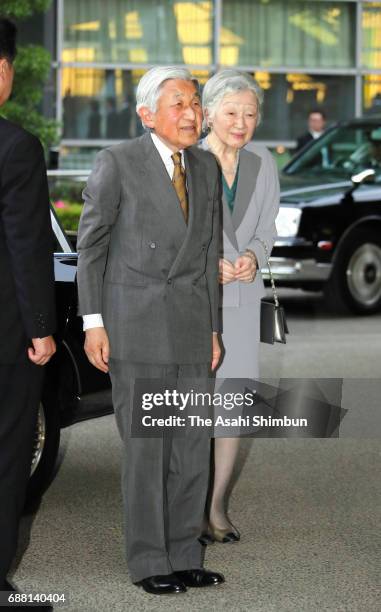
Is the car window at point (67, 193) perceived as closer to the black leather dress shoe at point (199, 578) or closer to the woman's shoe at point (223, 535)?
the woman's shoe at point (223, 535)

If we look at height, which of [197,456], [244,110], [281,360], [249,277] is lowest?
[281,360]

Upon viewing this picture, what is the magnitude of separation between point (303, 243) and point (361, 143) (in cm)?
203

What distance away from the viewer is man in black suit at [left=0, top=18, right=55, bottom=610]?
15.7 ft

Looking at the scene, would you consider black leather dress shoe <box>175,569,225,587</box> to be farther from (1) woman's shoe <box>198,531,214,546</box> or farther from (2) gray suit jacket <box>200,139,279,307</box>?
(2) gray suit jacket <box>200,139,279,307</box>

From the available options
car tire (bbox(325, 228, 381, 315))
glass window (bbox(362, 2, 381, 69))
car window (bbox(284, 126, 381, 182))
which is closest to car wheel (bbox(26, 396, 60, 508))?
car tire (bbox(325, 228, 381, 315))

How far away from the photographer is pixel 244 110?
625 cm

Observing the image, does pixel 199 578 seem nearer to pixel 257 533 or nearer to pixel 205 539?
pixel 205 539

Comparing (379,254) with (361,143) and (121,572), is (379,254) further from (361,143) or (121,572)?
(121,572)

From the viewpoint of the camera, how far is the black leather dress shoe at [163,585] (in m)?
5.52

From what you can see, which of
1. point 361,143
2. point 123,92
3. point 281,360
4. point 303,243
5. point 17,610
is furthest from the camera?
point 123,92

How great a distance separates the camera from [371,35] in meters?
30.0

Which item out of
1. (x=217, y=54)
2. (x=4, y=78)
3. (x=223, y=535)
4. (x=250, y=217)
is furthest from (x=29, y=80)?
(x=4, y=78)

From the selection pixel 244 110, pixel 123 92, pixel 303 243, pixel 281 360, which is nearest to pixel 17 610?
pixel 244 110

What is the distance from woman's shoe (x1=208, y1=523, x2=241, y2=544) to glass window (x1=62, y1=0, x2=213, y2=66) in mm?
22651
